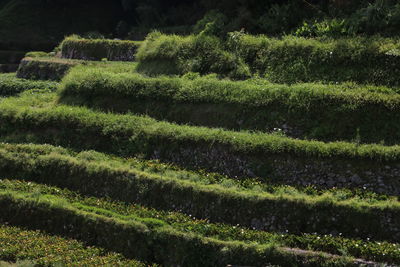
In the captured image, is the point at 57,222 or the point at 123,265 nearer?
the point at 123,265

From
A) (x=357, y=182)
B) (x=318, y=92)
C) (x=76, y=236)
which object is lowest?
(x=76, y=236)

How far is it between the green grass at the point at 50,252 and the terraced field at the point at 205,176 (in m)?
0.06

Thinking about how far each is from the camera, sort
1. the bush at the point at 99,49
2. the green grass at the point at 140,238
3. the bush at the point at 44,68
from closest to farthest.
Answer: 1. the green grass at the point at 140,238
2. the bush at the point at 44,68
3. the bush at the point at 99,49

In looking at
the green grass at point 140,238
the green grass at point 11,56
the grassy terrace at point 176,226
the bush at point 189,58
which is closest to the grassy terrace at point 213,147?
the grassy terrace at point 176,226

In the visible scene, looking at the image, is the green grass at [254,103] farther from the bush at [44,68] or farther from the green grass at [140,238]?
the bush at [44,68]

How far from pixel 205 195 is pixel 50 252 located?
18.4 feet

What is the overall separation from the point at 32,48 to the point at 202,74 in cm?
2974

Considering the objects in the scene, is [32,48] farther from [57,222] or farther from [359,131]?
[359,131]

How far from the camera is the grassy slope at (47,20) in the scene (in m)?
49.5

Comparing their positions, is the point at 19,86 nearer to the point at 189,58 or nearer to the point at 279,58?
the point at 189,58

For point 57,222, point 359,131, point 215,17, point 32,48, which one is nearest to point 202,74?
point 215,17

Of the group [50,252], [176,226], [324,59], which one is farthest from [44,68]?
[176,226]

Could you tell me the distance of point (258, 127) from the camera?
20.3 m

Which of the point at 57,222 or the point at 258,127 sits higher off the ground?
the point at 258,127
